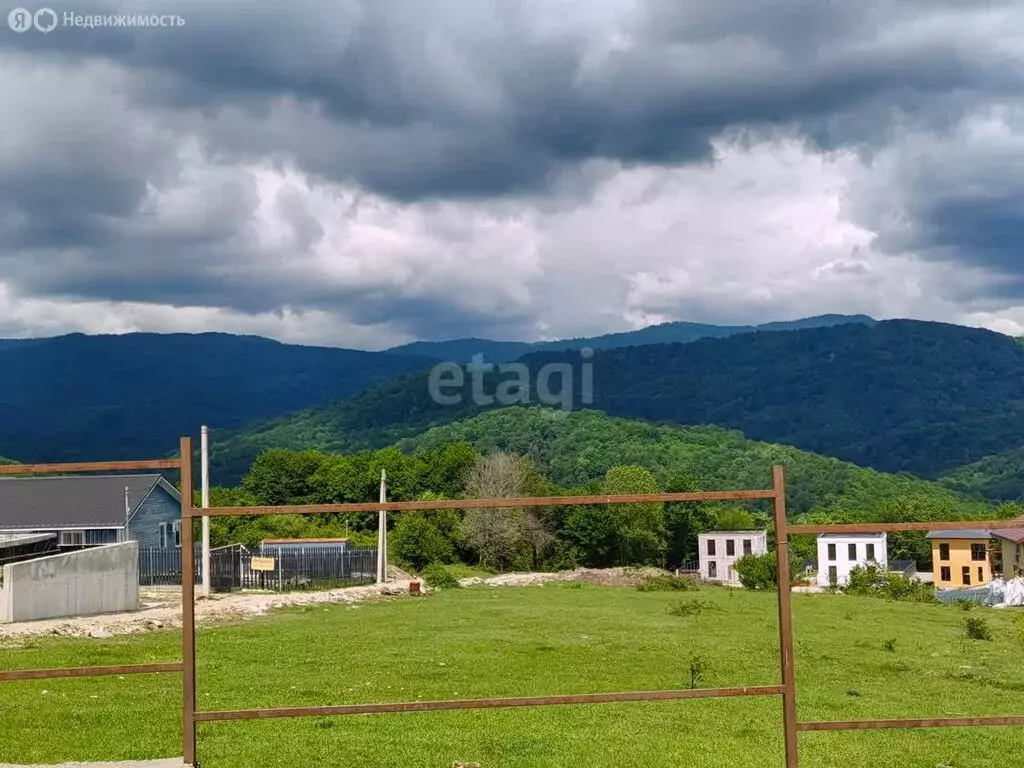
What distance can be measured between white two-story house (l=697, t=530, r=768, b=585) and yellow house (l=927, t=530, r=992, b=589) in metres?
11.7

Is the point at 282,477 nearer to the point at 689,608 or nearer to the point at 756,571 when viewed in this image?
the point at 756,571

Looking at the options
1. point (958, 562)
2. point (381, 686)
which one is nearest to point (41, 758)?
point (381, 686)

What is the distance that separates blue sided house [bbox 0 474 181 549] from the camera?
41031 millimetres

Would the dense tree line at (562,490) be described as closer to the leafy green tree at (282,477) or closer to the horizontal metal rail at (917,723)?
the leafy green tree at (282,477)

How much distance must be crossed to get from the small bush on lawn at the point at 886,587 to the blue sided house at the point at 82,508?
28.1m

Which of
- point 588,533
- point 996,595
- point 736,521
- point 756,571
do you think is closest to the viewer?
point 996,595

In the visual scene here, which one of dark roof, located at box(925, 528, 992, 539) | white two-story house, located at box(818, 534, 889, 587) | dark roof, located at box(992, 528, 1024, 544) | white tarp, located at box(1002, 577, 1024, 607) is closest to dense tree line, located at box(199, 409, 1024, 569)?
white two-story house, located at box(818, 534, 889, 587)

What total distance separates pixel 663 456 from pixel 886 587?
6035cm

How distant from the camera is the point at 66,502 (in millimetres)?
41719

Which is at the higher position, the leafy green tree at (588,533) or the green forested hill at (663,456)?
the green forested hill at (663,456)

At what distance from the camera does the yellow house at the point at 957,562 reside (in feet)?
156

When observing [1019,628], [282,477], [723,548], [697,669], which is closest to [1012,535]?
[1019,628]

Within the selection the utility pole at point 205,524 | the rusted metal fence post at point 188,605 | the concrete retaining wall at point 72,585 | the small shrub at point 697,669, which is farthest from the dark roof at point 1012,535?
the concrete retaining wall at point 72,585

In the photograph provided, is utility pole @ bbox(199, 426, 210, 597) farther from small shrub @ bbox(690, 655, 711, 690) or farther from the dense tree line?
small shrub @ bbox(690, 655, 711, 690)
